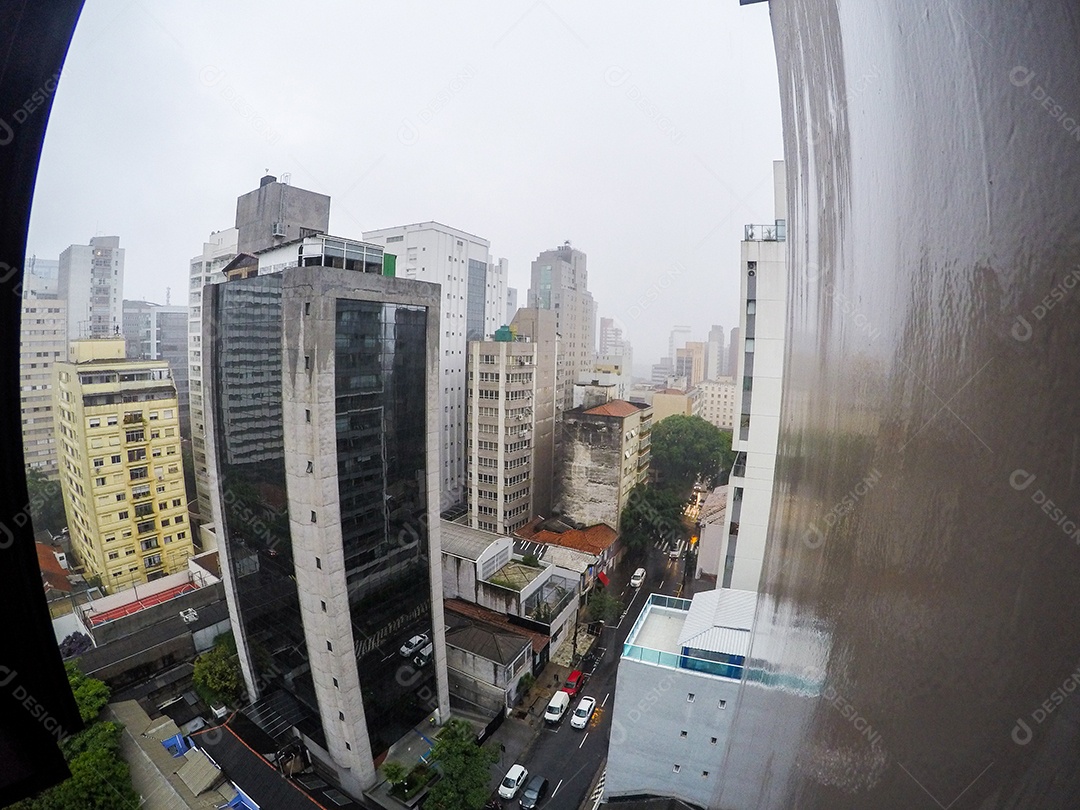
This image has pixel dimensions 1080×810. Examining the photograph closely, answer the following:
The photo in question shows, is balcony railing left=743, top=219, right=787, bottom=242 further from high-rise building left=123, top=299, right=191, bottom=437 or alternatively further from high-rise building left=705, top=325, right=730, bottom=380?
high-rise building left=705, top=325, right=730, bottom=380

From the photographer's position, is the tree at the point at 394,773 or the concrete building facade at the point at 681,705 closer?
the concrete building facade at the point at 681,705

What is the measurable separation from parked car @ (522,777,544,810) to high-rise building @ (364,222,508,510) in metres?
7.33

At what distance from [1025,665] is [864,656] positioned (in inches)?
6.5

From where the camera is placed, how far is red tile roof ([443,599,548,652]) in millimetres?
7414

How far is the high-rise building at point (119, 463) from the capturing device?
25.8ft

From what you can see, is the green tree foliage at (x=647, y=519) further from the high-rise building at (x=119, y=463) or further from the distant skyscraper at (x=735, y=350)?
the high-rise building at (x=119, y=463)

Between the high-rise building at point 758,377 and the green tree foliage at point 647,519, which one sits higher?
the high-rise building at point 758,377

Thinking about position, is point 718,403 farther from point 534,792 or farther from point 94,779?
point 94,779

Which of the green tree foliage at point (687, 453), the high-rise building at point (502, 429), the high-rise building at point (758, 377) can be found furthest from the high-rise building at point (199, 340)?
the green tree foliage at point (687, 453)

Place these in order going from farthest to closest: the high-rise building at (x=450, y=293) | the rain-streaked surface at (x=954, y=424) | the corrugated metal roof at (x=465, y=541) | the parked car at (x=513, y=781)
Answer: the high-rise building at (x=450, y=293), the corrugated metal roof at (x=465, y=541), the parked car at (x=513, y=781), the rain-streaked surface at (x=954, y=424)

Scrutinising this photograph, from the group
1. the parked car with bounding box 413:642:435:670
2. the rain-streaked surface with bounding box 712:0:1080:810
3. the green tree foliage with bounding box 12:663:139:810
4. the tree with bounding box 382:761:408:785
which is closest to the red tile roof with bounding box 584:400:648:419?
the parked car with bounding box 413:642:435:670

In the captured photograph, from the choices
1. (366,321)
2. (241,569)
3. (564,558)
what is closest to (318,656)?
(241,569)

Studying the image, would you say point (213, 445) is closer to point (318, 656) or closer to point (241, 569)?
point (241, 569)

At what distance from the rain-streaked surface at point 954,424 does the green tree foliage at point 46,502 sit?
32.6ft
